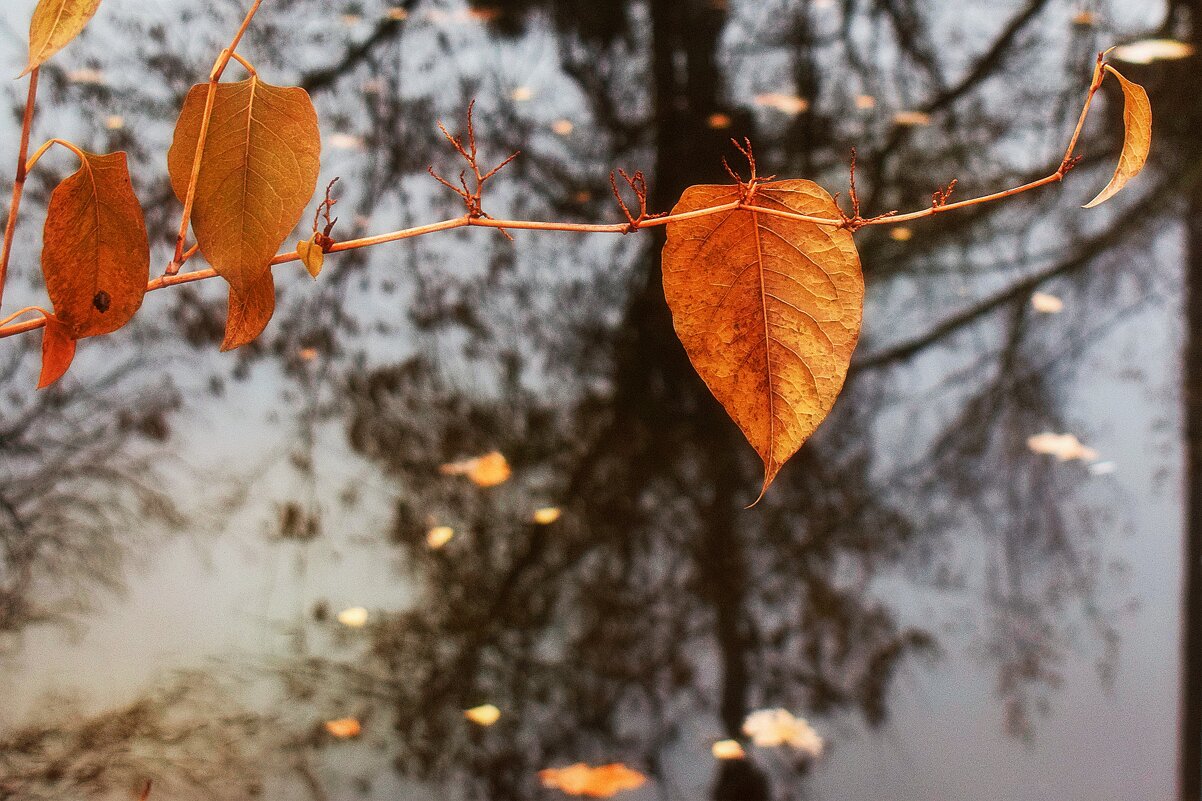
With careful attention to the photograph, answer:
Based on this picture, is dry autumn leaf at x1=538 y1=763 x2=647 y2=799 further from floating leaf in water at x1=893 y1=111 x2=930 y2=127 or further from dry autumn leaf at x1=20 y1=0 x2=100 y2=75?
floating leaf in water at x1=893 y1=111 x2=930 y2=127

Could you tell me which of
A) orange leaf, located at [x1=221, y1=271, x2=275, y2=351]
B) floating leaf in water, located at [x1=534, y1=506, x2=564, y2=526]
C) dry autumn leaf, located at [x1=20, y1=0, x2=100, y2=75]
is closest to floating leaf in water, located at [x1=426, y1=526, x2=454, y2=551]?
floating leaf in water, located at [x1=534, y1=506, x2=564, y2=526]

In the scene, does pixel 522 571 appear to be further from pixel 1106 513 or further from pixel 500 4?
pixel 500 4

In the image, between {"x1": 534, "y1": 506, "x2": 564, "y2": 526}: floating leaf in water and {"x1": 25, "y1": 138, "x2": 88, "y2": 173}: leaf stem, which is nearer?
{"x1": 25, "y1": 138, "x2": 88, "y2": 173}: leaf stem

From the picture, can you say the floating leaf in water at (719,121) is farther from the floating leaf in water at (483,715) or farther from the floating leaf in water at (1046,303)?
the floating leaf in water at (483,715)

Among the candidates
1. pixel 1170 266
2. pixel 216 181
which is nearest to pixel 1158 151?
pixel 1170 266

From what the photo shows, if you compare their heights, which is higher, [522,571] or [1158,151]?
[1158,151]

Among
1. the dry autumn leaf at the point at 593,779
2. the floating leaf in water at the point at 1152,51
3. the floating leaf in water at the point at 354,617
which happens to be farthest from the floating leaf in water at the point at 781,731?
the floating leaf in water at the point at 1152,51

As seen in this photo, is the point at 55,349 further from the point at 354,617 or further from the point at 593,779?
the point at 354,617
